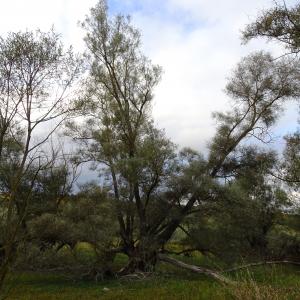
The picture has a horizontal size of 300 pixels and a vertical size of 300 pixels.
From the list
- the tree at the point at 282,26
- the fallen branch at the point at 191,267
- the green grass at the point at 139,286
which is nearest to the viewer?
the tree at the point at 282,26

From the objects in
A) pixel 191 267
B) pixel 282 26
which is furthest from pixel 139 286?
pixel 282 26

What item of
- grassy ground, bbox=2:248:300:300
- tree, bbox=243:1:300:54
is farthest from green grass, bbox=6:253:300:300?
tree, bbox=243:1:300:54

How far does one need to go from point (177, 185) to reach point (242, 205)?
313 centimetres

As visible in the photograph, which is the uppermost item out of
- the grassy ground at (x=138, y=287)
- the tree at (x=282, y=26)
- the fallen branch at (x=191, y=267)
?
the tree at (x=282, y=26)

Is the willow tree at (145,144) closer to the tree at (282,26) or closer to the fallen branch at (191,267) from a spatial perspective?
the fallen branch at (191,267)

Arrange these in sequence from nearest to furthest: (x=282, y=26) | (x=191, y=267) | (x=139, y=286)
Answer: (x=282, y=26) < (x=139, y=286) < (x=191, y=267)

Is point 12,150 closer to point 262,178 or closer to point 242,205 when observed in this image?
point 242,205

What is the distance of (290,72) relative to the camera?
22.5 m

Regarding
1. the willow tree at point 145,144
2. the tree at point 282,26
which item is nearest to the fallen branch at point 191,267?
the willow tree at point 145,144

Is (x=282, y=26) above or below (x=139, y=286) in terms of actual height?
above

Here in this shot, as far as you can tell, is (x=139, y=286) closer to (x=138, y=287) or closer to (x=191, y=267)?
(x=138, y=287)

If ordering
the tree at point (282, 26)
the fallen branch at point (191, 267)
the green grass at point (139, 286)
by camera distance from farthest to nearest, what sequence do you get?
the fallen branch at point (191, 267), the green grass at point (139, 286), the tree at point (282, 26)

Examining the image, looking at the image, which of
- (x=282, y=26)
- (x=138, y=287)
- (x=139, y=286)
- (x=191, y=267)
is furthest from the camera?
(x=191, y=267)

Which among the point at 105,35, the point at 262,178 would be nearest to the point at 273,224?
the point at 262,178
